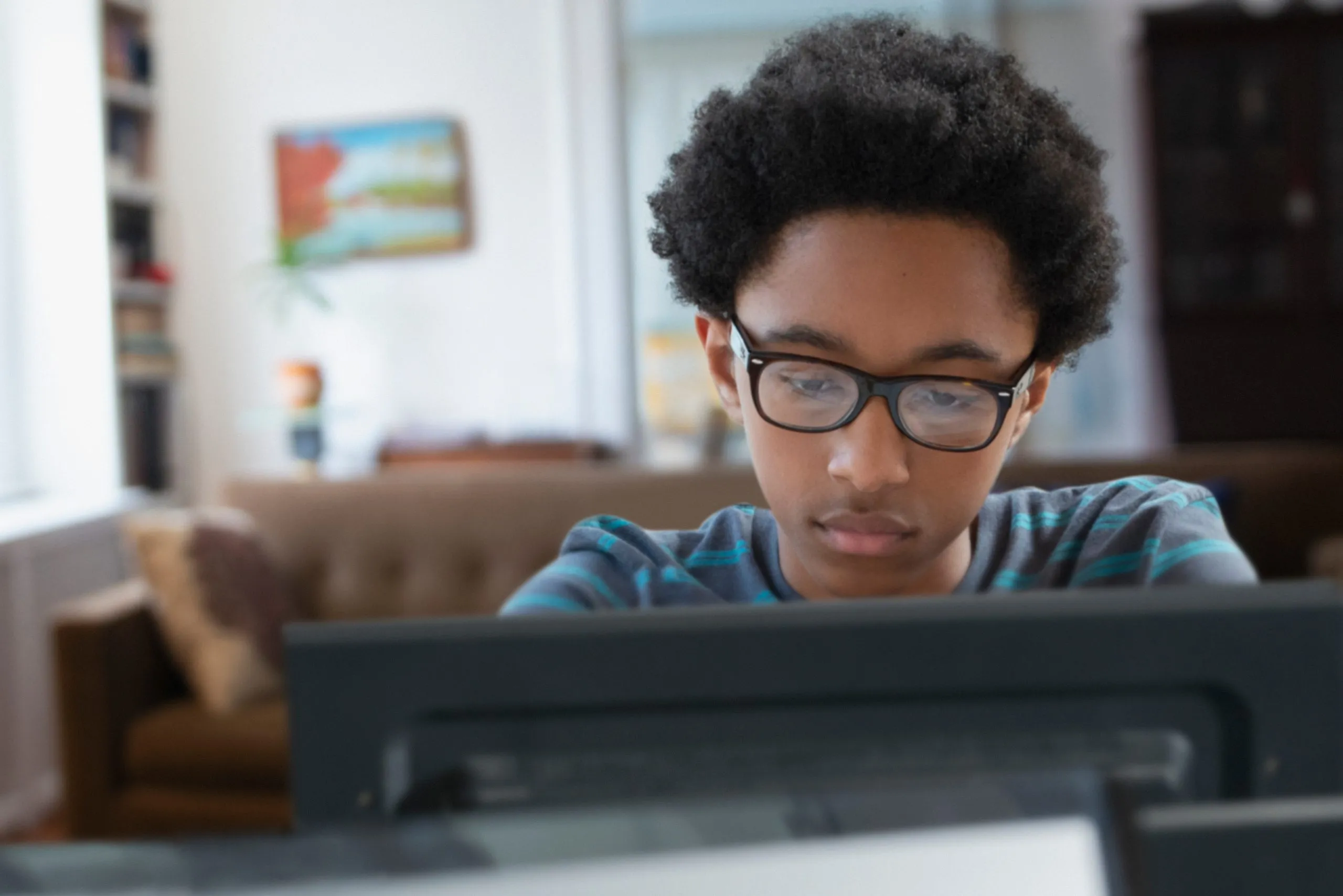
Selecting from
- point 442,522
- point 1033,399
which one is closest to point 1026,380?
point 1033,399

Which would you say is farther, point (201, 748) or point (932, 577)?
point (201, 748)

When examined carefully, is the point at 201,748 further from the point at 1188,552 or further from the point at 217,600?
the point at 1188,552

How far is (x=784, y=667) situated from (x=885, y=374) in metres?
0.12

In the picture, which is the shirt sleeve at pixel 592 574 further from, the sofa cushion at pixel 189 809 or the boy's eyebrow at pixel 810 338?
the sofa cushion at pixel 189 809

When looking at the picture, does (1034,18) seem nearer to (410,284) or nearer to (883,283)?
(883,283)

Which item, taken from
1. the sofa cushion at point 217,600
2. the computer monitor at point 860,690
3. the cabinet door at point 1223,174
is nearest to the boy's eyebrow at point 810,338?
the computer monitor at point 860,690

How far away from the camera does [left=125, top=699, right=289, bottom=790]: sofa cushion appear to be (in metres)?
2.04

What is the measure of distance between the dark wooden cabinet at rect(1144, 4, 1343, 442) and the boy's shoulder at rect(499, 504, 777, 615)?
3448mm

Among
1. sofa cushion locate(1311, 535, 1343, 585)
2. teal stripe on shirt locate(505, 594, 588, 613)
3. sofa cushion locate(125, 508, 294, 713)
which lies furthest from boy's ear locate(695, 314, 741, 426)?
sofa cushion locate(125, 508, 294, 713)

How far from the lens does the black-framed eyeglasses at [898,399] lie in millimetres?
451

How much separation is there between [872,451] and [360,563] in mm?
1195

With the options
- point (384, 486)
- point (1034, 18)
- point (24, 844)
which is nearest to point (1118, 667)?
point (24, 844)

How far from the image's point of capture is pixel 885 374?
1.48 feet

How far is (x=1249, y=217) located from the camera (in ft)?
12.2
